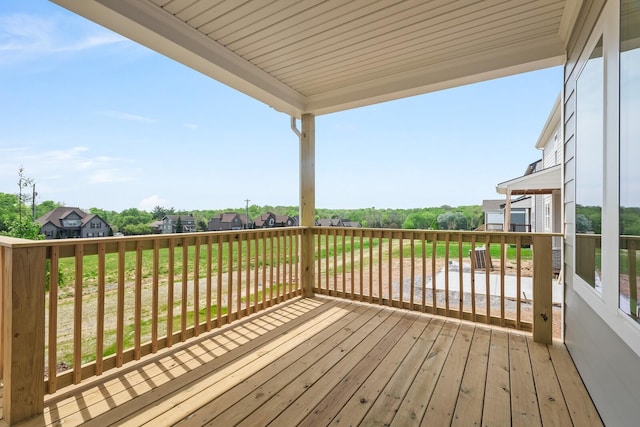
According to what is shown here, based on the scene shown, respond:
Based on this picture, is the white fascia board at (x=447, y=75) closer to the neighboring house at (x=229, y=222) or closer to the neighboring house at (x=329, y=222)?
the neighboring house at (x=329, y=222)

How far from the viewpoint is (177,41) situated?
2.23 m

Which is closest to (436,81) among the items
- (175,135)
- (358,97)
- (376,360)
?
(358,97)

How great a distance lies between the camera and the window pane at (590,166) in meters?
1.57

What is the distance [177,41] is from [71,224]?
1.55m

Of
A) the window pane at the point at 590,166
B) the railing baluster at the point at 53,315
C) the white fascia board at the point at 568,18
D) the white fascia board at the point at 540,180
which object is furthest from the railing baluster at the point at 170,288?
the white fascia board at the point at 540,180

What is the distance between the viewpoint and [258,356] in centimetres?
220

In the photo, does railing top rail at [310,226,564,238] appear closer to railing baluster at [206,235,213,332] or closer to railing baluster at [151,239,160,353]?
railing baluster at [206,235,213,332]

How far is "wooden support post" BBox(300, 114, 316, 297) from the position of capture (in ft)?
12.7

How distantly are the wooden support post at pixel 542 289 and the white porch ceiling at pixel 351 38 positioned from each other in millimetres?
1622

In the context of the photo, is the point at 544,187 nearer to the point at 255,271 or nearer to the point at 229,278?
the point at 255,271

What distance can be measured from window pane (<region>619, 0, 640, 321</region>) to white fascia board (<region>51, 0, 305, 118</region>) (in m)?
2.64

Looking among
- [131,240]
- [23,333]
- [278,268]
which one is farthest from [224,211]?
[23,333]

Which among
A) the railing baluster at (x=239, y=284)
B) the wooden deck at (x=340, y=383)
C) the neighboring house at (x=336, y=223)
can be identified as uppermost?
the neighboring house at (x=336, y=223)

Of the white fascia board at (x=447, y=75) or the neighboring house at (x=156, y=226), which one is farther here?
the white fascia board at (x=447, y=75)
